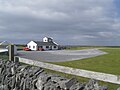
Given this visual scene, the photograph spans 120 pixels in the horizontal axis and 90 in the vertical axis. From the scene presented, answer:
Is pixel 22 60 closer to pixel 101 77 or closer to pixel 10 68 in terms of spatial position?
pixel 10 68

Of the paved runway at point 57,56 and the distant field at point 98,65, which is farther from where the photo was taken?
the paved runway at point 57,56

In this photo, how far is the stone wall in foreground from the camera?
7682 mm

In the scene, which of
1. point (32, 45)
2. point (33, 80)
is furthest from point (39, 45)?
point (33, 80)

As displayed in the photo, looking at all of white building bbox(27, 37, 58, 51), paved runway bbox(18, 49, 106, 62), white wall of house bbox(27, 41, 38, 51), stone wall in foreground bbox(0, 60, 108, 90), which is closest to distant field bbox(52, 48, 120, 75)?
paved runway bbox(18, 49, 106, 62)

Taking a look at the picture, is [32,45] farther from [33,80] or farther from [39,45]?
[33,80]

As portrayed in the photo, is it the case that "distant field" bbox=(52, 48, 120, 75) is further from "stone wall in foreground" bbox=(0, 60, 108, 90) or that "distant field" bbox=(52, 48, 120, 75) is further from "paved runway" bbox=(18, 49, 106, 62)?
"stone wall in foreground" bbox=(0, 60, 108, 90)

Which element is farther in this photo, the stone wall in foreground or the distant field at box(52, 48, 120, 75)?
the distant field at box(52, 48, 120, 75)

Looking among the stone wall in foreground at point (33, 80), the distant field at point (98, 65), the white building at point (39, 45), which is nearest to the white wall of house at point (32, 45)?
the white building at point (39, 45)

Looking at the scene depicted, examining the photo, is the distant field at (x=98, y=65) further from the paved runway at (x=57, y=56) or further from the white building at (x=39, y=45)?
the white building at (x=39, y=45)

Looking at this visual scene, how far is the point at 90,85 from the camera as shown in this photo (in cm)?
707

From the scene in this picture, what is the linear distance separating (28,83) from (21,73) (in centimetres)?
114

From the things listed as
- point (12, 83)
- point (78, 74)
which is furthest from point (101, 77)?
point (12, 83)

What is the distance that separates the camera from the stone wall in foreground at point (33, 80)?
7682mm

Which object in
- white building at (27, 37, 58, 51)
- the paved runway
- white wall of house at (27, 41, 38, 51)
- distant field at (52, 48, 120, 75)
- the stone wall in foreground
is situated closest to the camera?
the stone wall in foreground
